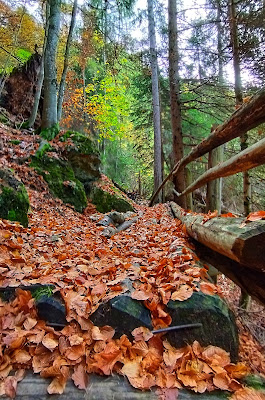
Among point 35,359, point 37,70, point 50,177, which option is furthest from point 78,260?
point 37,70

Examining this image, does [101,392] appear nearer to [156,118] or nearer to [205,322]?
[205,322]

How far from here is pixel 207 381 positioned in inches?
52.1

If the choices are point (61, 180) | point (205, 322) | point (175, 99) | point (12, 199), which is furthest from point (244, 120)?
point (175, 99)

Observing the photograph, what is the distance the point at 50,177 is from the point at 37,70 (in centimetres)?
745

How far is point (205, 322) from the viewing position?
1585mm

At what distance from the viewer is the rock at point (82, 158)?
26.0 feet

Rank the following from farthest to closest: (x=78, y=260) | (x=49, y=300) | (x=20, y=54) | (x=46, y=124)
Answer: (x=20, y=54) < (x=46, y=124) < (x=78, y=260) < (x=49, y=300)

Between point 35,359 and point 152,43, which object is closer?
point 35,359

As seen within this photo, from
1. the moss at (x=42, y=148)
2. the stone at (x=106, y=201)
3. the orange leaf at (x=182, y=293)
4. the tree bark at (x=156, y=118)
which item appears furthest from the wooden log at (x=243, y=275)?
the tree bark at (x=156, y=118)

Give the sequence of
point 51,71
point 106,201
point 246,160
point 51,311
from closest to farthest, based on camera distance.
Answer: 1. point 51,311
2. point 246,160
3. point 106,201
4. point 51,71

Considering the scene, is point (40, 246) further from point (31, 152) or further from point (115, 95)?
point (115, 95)

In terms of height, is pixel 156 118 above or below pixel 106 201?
above

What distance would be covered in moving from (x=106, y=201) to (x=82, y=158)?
1618mm

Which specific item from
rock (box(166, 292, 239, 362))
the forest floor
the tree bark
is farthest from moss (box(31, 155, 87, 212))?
rock (box(166, 292, 239, 362))
